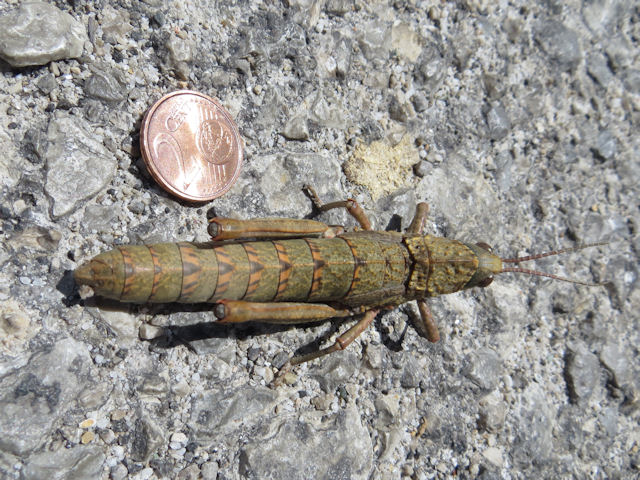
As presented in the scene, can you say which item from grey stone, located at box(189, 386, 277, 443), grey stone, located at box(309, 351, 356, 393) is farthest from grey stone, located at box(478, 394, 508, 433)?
grey stone, located at box(189, 386, 277, 443)

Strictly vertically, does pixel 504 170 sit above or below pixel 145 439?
above

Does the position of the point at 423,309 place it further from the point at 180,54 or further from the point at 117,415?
the point at 180,54

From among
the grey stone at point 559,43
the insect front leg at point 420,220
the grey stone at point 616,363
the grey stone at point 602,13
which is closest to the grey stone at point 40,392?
the insect front leg at point 420,220

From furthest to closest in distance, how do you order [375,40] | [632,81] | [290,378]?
[632,81] → [375,40] → [290,378]

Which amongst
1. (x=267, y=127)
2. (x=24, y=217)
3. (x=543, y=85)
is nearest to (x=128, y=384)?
(x=24, y=217)

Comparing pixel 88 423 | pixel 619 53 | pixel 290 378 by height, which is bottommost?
pixel 88 423

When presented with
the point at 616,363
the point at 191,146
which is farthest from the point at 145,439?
the point at 616,363

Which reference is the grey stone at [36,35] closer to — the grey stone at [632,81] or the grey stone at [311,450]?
the grey stone at [311,450]
